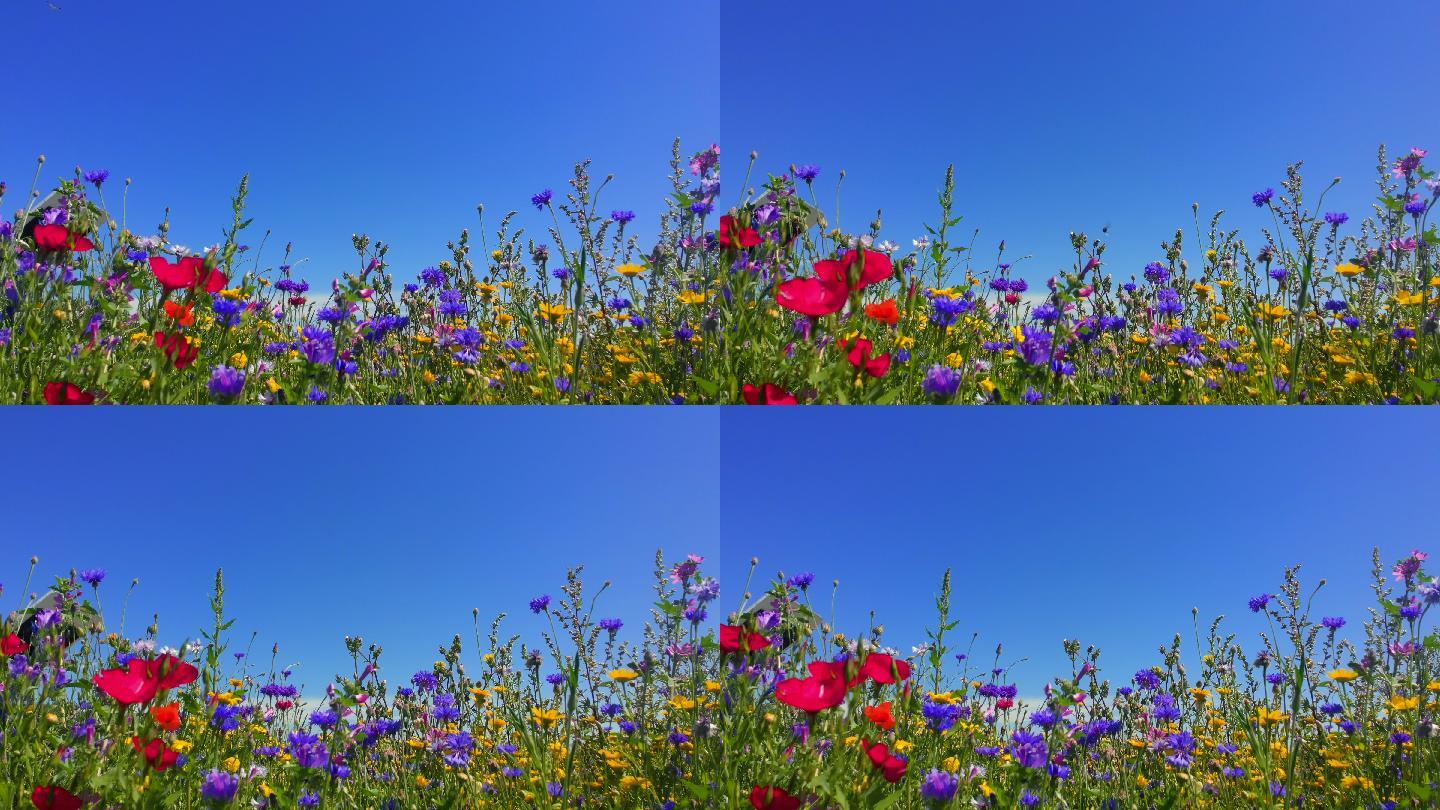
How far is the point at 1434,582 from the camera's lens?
10.2 ft

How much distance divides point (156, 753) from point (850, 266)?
186 cm

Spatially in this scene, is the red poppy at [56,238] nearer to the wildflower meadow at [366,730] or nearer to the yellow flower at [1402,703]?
the wildflower meadow at [366,730]

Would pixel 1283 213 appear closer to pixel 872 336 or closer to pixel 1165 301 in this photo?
pixel 1165 301

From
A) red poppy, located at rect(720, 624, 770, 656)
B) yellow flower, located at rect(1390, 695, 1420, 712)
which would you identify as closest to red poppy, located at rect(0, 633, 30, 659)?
red poppy, located at rect(720, 624, 770, 656)

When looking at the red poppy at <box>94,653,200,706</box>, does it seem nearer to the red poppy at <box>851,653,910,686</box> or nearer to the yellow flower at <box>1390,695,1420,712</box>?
the red poppy at <box>851,653,910,686</box>

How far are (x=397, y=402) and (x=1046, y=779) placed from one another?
6.54 ft

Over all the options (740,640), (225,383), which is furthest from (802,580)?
(225,383)

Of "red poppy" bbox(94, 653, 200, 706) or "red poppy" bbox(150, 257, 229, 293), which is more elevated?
"red poppy" bbox(150, 257, 229, 293)

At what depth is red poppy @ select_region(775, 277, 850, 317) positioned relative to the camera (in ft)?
6.48

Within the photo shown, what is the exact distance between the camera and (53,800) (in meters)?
2.09

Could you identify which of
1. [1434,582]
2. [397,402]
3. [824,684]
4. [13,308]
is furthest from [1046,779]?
[13,308]

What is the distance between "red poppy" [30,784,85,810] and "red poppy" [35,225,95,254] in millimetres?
1374

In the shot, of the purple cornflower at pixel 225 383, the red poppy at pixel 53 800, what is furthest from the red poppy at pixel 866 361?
the red poppy at pixel 53 800

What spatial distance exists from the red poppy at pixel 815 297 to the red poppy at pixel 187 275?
1328 millimetres
